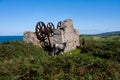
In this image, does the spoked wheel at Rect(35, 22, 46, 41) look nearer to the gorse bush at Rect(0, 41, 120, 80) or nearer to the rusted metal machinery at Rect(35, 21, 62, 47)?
the rusted metal machinery at Rect(35, 21, 62, 47)

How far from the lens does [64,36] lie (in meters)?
34.8

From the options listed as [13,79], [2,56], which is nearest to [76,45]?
[2,56]

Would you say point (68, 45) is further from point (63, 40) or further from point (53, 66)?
point (53, 66)

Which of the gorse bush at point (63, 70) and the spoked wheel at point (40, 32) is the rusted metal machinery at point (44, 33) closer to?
the spoked wheel at point (40, 32)

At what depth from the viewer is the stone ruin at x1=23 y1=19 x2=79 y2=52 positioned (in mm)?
33303

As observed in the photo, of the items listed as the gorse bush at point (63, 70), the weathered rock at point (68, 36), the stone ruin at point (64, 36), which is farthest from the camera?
the weathered rock at point (68, 36)

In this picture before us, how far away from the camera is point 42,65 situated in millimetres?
16188

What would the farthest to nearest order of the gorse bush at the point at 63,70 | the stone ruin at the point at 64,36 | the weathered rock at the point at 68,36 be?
the weathered rock at the point at 68,36 < the stone ruin at the point at 64,36 < the gorse bush at the point at 63,70

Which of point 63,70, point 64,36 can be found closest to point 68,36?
point 64,36

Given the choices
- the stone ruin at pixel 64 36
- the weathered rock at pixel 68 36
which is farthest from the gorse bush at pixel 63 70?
the weathered rock at pixel 68 36

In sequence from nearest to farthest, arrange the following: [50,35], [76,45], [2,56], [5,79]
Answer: [5,79], [2,56], [50,35], [76,45]

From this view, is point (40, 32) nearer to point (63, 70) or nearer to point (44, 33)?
point (44, 33)

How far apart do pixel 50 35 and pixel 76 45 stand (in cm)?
573

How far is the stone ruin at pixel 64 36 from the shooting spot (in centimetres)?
3330
